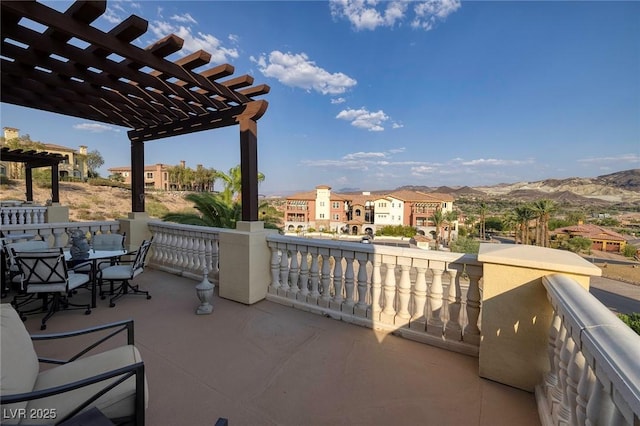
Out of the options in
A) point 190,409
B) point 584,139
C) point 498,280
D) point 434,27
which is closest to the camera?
point 190,409

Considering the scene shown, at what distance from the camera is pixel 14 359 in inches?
54.2

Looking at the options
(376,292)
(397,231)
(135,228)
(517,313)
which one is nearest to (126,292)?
(135,228)

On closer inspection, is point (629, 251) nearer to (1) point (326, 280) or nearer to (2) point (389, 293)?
(2) point (389, 293)

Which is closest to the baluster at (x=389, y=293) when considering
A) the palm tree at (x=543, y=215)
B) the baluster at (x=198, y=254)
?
the baluster at (x=198, y=254)

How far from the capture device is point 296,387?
6.82ft

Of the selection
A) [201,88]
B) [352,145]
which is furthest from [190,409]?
[352,145]

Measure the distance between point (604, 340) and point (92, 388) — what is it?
98.1 inches

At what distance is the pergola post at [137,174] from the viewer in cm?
532

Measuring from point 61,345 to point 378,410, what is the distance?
316cm

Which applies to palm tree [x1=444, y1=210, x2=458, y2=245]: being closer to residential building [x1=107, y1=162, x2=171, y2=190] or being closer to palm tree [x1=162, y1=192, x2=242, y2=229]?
palm tree [x1=162, y1=192, x2=242, y2=229]

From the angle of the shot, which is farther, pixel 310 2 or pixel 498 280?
pixel 310 2

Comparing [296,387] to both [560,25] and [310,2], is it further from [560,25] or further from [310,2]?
[560,25]

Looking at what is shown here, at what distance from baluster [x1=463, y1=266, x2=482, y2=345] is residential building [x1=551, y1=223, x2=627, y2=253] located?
135 feet

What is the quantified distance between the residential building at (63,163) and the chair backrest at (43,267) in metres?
24.3
